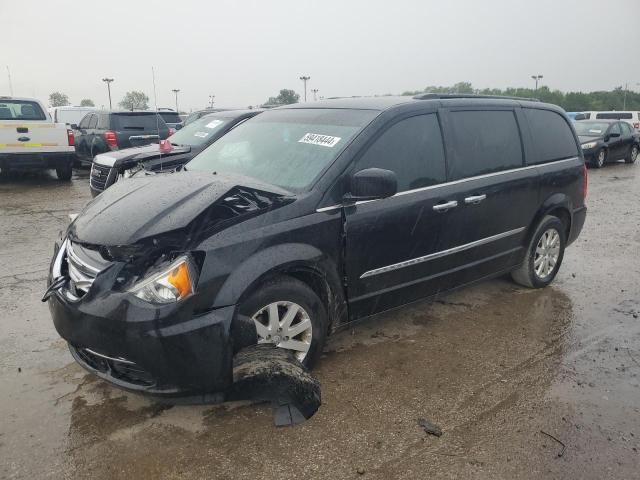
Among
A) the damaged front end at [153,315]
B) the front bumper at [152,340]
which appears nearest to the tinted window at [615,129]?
the damaged front end at [153,315]

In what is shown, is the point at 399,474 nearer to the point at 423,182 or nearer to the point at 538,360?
the point at 538,360

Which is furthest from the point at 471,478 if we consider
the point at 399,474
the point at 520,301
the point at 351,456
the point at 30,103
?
the point at 30,103

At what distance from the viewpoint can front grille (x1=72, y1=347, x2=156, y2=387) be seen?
2.73 metres

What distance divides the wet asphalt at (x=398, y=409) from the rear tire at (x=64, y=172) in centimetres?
771

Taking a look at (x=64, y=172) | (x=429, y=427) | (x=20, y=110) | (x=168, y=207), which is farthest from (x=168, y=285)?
(x=64, y=172)

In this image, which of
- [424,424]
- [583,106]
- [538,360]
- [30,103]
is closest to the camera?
[424,424]

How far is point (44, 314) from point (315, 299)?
2518 mm

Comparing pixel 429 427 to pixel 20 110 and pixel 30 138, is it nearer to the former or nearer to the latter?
pixel 30 138

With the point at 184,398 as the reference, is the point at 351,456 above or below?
below

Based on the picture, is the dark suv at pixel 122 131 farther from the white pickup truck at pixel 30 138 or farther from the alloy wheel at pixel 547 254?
the alloy wheel at pixel 547 254

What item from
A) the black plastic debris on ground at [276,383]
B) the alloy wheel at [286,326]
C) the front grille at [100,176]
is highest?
the front grille at [100,176]

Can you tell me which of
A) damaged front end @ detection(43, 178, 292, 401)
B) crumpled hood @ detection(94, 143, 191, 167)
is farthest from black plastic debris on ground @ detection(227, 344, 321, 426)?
crumpled hood @ detection(94, 143, 191, 167)

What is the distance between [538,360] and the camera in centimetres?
373

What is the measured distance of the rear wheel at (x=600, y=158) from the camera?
53.6 ft
